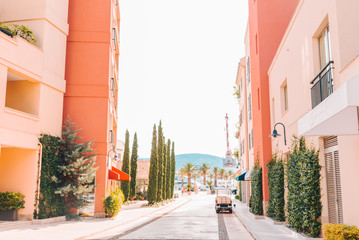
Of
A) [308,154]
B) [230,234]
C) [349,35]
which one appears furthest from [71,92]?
[349,35]

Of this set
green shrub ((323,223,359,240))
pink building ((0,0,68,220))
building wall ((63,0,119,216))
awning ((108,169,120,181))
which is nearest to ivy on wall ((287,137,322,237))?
green shrub ((323,223,359,240))

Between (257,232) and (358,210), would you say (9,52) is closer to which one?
(257,232)

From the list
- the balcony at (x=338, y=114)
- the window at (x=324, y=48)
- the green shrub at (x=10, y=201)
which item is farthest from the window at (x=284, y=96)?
the green shrub at (x=10, y=201)

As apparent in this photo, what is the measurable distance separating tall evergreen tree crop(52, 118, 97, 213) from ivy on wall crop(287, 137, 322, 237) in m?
11.5

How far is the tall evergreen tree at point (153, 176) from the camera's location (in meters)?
35.7

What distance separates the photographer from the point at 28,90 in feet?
63.9

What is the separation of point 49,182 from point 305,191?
13.5 metres

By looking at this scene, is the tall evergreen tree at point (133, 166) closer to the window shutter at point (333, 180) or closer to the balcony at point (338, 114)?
the window shutter at point (333, 180)

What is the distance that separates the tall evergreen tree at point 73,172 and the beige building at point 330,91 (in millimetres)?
11257

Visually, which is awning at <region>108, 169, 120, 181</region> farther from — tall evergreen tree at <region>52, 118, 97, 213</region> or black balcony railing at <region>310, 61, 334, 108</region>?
black balcony railing at <region>310, 61, 334, 108</region>

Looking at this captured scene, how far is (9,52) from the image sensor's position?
17078 millimetres

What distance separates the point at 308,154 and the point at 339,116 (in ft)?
14.4

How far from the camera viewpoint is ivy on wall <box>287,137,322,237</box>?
11641 mm

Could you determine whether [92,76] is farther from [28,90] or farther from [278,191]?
[278,191]
